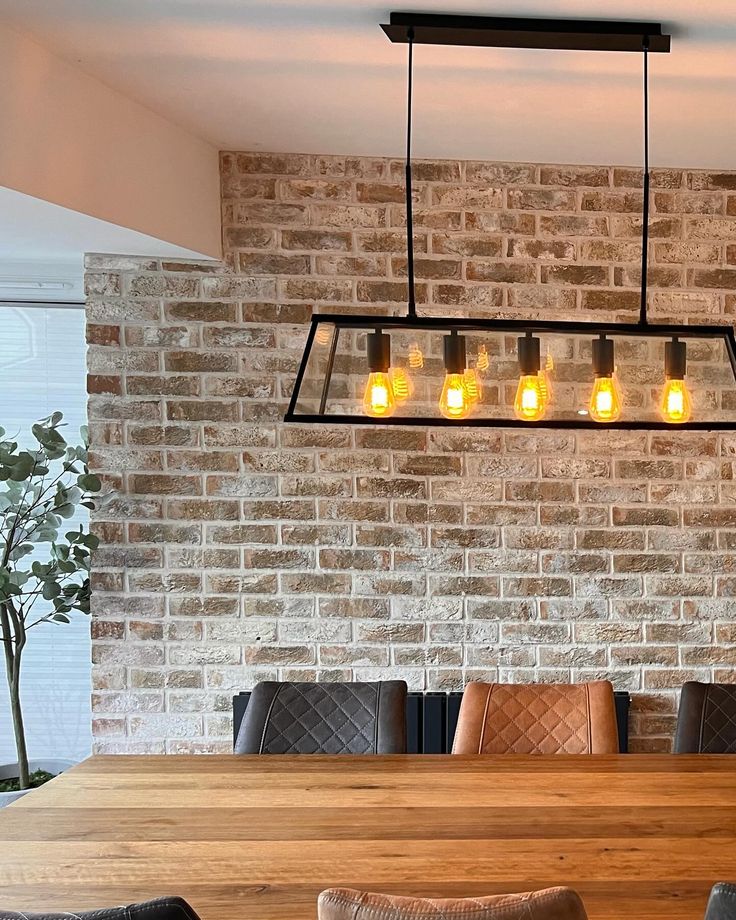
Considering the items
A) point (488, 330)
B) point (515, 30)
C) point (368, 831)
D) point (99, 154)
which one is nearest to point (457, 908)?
point (368, 831)

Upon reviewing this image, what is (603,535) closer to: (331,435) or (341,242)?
(331,435)

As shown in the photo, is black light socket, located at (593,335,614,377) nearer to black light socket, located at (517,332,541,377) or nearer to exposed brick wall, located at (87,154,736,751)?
black light socket, located at (517,332,541,377)

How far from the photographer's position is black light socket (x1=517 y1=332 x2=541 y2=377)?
1.96 metres

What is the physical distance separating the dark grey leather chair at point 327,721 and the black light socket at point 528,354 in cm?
100

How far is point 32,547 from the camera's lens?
3158 mm

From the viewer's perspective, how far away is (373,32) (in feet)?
7.14

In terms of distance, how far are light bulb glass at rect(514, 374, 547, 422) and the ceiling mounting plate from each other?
0.81 metres

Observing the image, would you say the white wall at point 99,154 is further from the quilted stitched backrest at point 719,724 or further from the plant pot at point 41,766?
the quilted stitched backrest at point 719,724

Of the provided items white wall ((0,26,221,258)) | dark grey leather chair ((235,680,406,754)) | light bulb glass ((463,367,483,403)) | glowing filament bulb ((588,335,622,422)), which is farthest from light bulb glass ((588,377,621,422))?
white wall ((0,26,221,258))

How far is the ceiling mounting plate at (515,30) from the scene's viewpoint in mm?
2084

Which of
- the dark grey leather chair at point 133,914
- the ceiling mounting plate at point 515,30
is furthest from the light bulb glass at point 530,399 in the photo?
the dark grey leather chair at point 133,914

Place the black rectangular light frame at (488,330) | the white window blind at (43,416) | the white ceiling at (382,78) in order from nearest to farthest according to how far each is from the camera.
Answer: the black rectangular light frame at (488,330) < the white ceiling at (382,78) < the white window blind at (43,416)

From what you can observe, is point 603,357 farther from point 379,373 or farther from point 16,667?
point 16,667

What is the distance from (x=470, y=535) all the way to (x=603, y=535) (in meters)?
0.49
